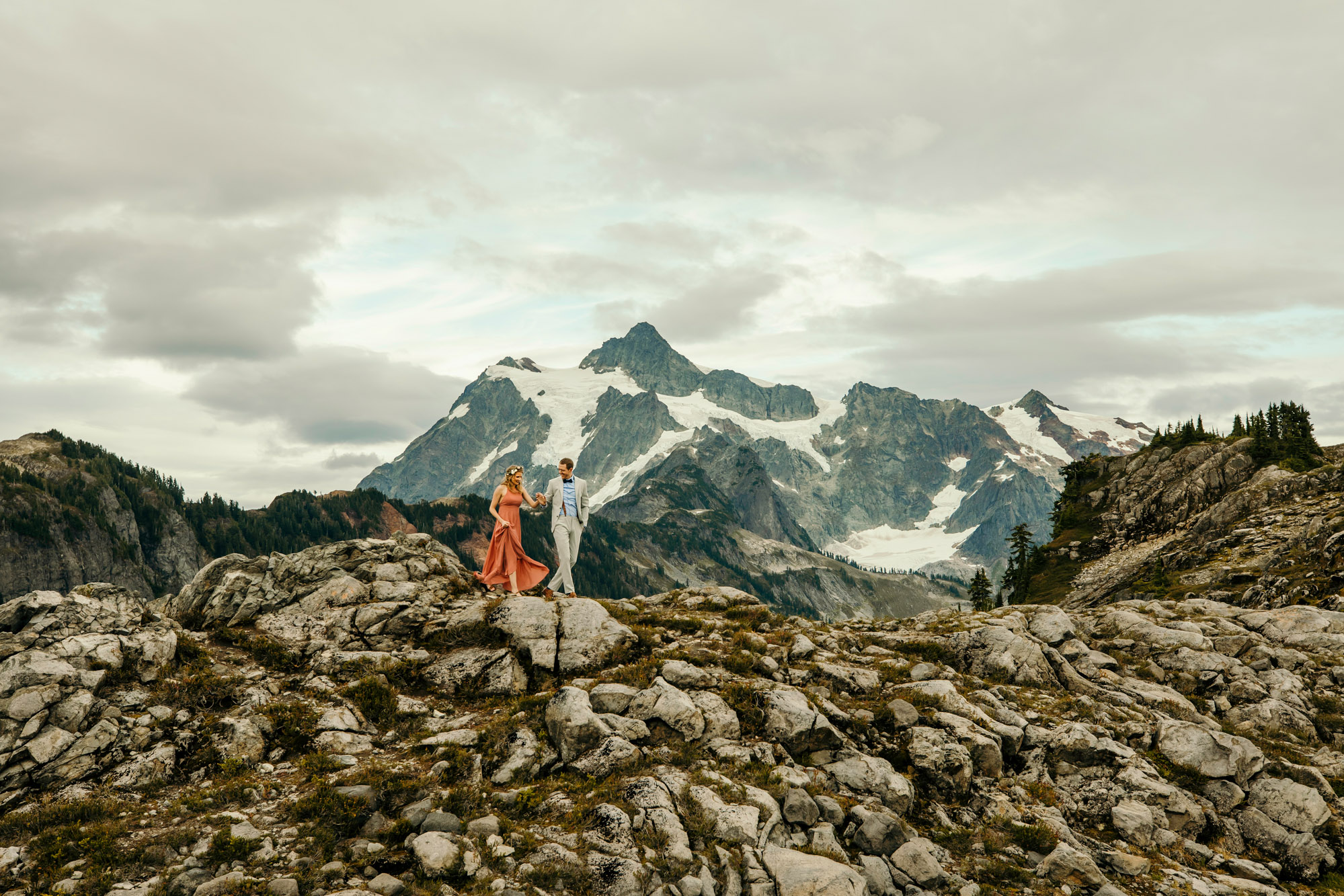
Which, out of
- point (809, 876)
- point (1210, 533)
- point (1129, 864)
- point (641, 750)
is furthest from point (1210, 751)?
point (1210, 533)

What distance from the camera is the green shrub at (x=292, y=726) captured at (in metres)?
19.1

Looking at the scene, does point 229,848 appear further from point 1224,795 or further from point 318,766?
point 1224,795

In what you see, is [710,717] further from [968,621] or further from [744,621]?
[968,621]

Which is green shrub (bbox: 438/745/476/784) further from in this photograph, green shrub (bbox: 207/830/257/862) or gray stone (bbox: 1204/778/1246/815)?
gray stone (bbox: 1204/778/1246/815)

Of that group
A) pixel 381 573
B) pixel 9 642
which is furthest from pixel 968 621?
pixel 9 642

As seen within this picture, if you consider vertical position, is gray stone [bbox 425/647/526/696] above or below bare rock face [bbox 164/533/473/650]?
below

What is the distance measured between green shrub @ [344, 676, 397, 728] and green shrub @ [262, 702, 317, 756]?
4.28 feet

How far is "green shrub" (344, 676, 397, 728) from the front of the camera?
20.8 meters

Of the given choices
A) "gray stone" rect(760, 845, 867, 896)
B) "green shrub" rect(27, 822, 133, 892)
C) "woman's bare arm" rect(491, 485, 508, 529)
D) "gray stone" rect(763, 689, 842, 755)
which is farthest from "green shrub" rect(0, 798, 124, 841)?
"gray stone" rect(763, 689, 842, 755)

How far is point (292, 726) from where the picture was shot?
19.5 meters

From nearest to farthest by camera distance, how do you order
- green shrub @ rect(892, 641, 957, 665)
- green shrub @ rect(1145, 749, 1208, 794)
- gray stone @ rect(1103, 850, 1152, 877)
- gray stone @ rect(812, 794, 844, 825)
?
gray stone @ rect(1103, 850, 1152, 877)
gray stone @ rect(812, 794, 844, 825)
green shrub @ rect(1145, 749, 1208, 794)
green shrub @ rect(892, 641, 957, 665)

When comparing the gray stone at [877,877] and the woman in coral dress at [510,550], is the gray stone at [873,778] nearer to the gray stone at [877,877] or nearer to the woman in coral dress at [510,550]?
the gray stone at [877,877]

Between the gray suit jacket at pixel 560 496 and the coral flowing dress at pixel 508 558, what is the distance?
1371 mm

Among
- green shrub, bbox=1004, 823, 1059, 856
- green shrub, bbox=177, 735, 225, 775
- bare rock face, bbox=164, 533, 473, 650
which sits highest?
bare rock face, bbox=164, 533, 473, 650
